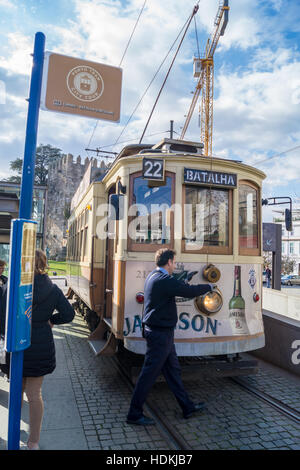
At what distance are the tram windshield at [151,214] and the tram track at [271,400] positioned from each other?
7.91 ft

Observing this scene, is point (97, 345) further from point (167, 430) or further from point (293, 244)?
point (293, 244)

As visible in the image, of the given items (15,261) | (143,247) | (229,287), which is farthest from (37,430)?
(229,287)

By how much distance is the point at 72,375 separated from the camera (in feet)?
19.2

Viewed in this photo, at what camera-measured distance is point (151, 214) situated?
4969 mm

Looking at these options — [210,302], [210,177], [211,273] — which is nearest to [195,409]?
[210,302]

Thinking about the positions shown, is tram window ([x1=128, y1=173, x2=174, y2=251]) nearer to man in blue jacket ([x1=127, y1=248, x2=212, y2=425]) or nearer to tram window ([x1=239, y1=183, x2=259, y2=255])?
man in blue jacket ([x1=127, y1=248, x2=212, y2=425])

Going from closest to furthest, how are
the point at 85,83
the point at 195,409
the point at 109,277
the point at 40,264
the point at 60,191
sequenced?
the point at 40,264
the point at 85,83
the point at 195,409
the point at 109,277
the point at 60,191

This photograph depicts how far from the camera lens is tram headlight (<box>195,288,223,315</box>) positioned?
475 centimetres

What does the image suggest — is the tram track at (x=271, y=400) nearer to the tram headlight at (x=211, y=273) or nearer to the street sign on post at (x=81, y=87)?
the tram headlight at (x=211, y=273)

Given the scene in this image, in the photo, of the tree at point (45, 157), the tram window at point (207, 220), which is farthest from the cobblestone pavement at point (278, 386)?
the tree at point (45, 157)

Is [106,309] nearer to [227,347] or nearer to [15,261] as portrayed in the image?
[227,347]

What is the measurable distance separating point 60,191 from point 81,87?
76.8 m

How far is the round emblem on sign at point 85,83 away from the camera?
3420 mm
